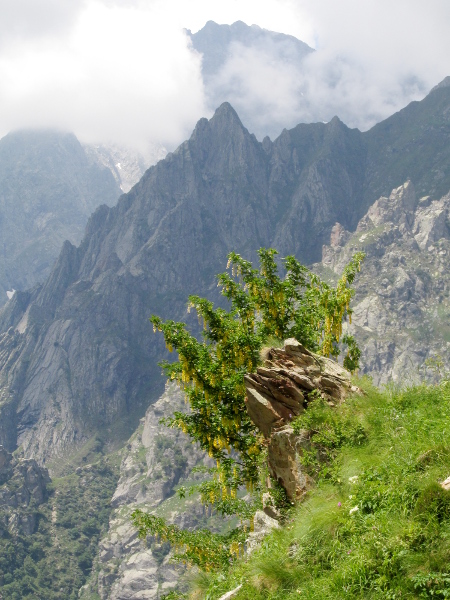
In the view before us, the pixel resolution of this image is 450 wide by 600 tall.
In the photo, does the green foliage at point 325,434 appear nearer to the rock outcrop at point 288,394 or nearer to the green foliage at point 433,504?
the rock outcrop at point 288,394

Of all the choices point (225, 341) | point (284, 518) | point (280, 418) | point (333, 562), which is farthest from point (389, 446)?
point (225, 341)

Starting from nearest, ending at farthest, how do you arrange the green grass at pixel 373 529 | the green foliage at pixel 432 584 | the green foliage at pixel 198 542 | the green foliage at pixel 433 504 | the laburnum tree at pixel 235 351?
1. the green foliage at pixel 432 584
2. the green grass at pixel 373 529
3. the green foliage at pixel 433 504
4. the green foliage at pixel 198 542
5. the laburnum tree at pixel 235 351

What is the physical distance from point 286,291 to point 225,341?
3.85 meters

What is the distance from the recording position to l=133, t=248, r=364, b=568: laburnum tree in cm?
1773

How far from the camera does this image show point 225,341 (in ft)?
63.5

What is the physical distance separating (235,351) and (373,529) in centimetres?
1053

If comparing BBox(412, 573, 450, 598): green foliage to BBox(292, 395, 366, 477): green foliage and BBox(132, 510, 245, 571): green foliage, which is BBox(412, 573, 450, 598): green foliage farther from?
BBox(132, 510, 245, 571): green foliage

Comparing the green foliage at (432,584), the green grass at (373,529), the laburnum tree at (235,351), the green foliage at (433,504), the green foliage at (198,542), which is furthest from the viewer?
the laburnum tree at (235,351)

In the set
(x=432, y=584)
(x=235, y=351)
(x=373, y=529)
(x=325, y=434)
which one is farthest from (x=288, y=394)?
(x=432, y=584)

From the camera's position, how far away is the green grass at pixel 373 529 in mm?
7445

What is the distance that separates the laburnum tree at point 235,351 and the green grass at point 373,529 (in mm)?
6250

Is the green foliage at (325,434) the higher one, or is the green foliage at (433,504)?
the green foliage at (325,434)

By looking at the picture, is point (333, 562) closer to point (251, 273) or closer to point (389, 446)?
point (389, 446)

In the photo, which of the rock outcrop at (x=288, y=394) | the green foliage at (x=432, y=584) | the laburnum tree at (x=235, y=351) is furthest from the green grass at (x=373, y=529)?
the laburnum tree at (x=235, y=351)
